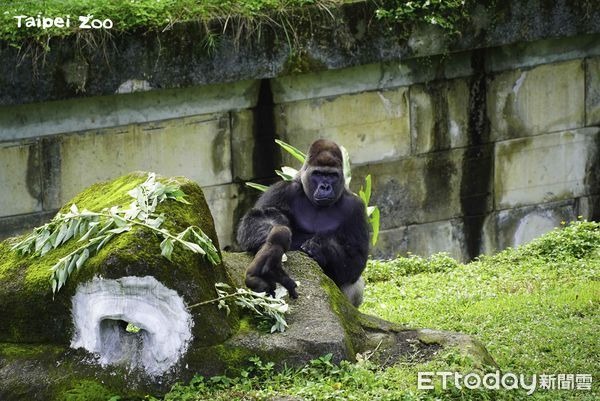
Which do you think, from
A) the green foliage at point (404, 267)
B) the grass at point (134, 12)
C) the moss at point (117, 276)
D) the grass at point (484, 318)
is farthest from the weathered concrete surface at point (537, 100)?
the moss at point (117, 276)

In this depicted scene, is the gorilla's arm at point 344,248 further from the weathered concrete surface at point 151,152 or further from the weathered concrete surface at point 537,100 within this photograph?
the weathered concrete surface at point 537,100

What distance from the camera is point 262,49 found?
439 inches

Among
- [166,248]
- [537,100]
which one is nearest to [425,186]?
[537,100]

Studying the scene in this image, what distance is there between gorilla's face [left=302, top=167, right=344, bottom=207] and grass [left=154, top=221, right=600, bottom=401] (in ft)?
3.98

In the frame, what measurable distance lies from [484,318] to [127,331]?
3471 millimetres

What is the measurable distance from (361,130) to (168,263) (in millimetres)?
5923

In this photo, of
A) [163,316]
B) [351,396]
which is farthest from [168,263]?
[351,396]

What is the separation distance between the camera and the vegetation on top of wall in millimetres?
10523

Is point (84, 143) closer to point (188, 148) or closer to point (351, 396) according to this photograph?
point (188, 148)

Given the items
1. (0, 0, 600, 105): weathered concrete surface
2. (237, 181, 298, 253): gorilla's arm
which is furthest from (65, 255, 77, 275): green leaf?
(0, 0, 600, 105): weathered concrete surface

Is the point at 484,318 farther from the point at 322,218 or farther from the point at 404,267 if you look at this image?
the point at 404,267

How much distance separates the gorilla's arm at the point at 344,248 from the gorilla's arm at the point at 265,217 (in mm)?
338

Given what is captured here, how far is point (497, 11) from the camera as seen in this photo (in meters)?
12.1

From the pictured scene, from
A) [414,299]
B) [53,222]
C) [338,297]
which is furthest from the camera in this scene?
[414,299]
